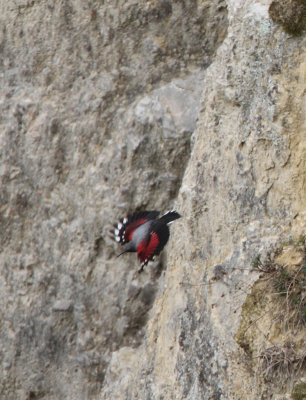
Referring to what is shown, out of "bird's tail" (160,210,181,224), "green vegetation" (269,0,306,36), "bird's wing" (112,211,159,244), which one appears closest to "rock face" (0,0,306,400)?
"bird's tail" (160,210,181,224)

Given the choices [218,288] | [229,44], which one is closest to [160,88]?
[229,44]

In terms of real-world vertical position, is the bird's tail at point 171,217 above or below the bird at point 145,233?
above

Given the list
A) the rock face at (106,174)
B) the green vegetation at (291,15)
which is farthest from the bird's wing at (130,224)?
the green vegetation at (291,15)

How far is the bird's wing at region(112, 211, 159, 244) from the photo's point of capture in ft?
24.1

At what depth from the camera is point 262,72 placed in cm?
587

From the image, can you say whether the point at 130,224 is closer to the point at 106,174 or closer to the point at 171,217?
the point at 171,217

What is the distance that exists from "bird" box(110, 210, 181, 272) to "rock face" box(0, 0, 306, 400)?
0.65 feet

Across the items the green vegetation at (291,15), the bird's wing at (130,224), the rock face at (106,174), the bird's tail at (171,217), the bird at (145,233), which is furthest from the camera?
the bird's wing at (130,224)

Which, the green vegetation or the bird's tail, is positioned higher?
the green vegetation

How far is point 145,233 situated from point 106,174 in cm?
146

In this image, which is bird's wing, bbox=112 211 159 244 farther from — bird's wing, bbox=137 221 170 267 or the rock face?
the rock face

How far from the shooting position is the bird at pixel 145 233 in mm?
6918

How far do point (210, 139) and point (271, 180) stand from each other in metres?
0.95

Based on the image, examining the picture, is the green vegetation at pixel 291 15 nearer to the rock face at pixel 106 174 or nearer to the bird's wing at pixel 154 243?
the rock face at pixel 106 174
